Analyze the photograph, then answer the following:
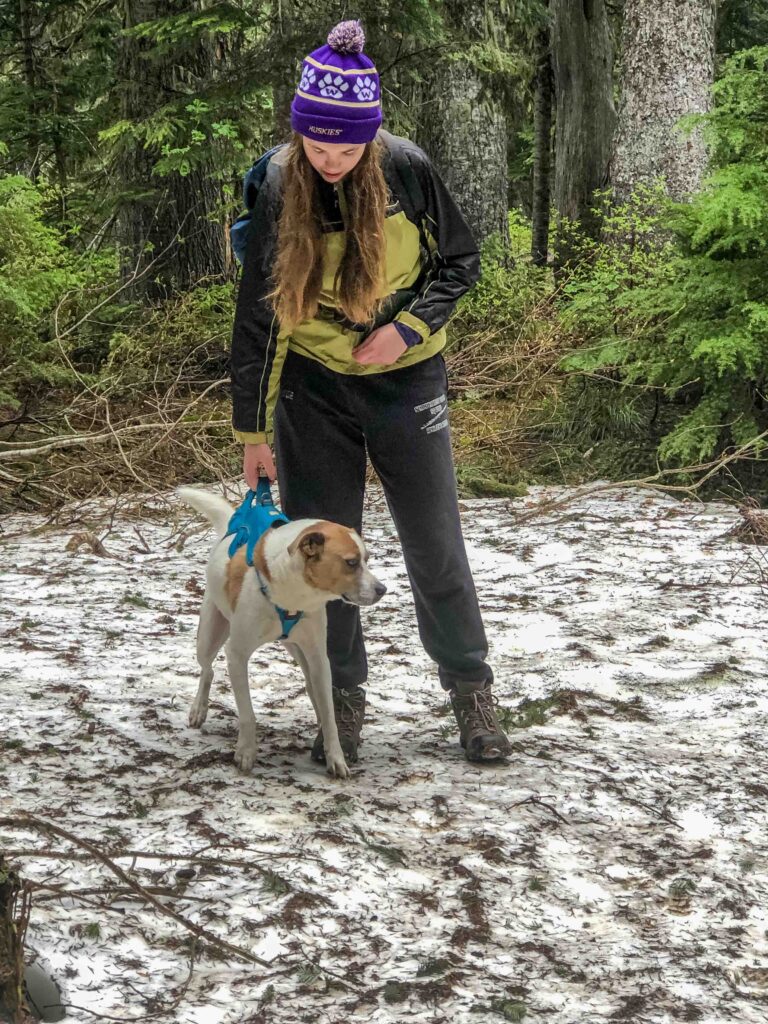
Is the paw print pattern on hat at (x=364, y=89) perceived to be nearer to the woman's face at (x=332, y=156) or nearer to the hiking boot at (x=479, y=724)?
the woman's face at (x=332, y=156)

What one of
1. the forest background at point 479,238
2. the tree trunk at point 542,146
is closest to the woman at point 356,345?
the forest background at point 479,238

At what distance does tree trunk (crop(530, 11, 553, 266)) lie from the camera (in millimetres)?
16312

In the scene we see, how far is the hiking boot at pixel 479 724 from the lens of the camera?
4105 millimetres

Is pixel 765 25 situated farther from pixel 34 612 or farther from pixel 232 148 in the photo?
pixel 34 612

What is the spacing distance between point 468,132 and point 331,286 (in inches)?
343

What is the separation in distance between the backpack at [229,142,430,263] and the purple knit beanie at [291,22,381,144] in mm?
230

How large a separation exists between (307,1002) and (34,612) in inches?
141

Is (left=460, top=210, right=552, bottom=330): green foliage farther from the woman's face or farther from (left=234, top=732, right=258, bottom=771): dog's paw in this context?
(left=234, top=732, right=258, bottom=771): dog's paw

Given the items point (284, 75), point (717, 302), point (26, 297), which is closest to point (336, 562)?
point (717, 302)

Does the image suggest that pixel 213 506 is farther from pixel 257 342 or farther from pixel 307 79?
pixel 307 79

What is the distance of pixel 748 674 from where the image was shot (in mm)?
5090

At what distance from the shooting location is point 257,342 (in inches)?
148

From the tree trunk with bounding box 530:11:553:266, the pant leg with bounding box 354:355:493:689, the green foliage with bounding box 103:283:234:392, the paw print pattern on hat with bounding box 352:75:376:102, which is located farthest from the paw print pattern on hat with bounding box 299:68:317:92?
→ the tree trunk with bounding box 530:11:553:266

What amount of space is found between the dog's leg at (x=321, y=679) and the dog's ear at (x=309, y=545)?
0.93ft
